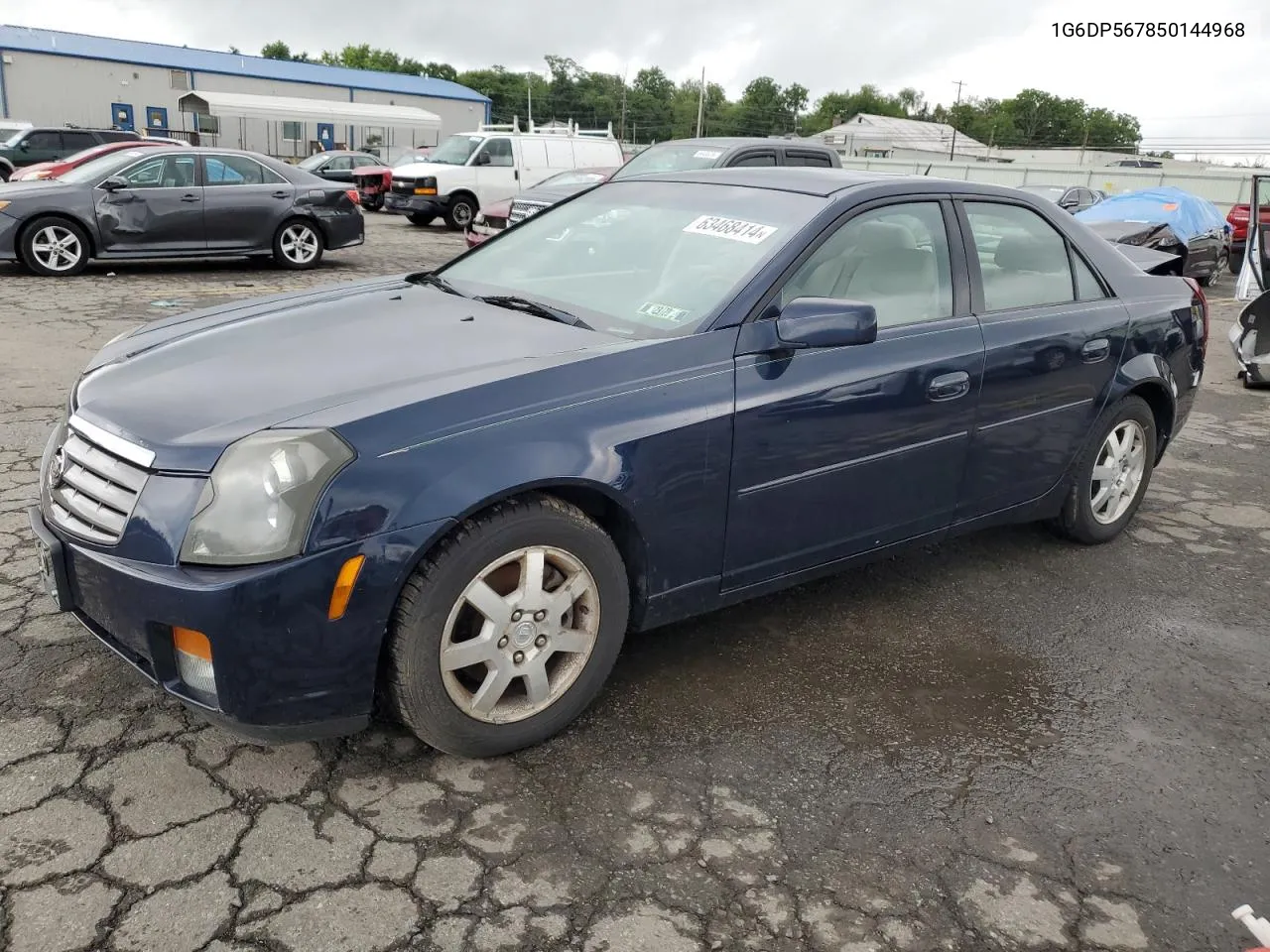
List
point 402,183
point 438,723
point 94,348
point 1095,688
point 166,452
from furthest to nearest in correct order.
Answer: point 402,183
point 94,348
point 1095,688
point 438,723
point 166,452

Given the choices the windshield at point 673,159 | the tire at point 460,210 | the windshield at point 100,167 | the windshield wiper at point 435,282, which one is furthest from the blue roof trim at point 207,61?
the windshield wiper at point 435,282

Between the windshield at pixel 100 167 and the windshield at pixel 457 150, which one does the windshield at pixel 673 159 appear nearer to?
the windshield at pixel 100 167

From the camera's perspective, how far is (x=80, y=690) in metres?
3.02

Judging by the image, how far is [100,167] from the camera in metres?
11.2

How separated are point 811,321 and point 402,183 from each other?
16.7 m

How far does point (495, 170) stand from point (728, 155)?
350 inches

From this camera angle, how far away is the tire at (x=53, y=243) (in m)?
10.8

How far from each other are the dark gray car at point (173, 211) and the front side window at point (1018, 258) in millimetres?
10090

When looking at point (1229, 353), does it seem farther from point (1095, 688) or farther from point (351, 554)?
point (351, 554)

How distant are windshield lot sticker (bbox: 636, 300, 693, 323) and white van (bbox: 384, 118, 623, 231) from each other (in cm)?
1563

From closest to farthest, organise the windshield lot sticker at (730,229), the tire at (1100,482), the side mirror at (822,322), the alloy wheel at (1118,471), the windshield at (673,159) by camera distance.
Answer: the side mirror at (822,322)
the windshield lot sticker at (730,229)
the tire at (1100,482)
the alloy wheel at (1118,471)
the windshield at (673,159)

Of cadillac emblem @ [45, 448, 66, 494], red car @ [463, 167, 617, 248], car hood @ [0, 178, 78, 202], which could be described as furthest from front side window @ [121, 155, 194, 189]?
cadillac emblem @ [45, 448, 66, 494]

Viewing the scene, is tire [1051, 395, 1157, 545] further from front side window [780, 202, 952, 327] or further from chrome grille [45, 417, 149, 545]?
chrome grille [45, 417, 149, 545]

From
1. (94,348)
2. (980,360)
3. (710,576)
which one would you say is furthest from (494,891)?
(94,348)
